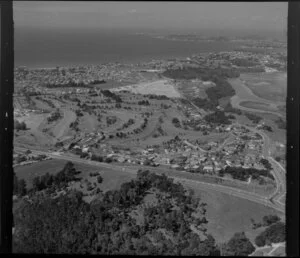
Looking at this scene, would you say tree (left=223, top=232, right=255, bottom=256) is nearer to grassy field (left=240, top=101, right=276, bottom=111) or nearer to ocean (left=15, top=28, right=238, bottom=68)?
grassy field (left=240, top=101, right=276, bottom=111)

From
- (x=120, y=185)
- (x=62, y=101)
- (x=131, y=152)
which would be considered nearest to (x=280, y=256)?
(x=120, y=185)

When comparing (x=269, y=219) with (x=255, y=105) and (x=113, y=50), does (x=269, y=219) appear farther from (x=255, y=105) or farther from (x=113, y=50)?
(x=113, y=50)

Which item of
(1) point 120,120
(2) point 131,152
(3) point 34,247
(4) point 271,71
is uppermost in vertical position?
(4) point 271,71

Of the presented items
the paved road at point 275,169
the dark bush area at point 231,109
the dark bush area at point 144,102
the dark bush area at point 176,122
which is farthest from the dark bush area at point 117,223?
the dark bush area at point 144,102

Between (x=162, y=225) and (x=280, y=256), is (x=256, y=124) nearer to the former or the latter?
(x=162, y=225)

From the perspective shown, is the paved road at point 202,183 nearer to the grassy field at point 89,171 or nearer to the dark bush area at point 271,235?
the grassy field at point 89,171

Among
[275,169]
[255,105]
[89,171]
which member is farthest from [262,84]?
[89,171]

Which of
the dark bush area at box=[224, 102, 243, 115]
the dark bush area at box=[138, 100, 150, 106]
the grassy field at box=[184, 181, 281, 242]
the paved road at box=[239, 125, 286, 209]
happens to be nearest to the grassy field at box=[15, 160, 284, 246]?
the grassy field at box=[184, 181, 281, 242]

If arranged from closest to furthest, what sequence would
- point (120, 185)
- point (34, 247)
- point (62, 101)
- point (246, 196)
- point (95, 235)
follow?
1. point (34, 247)
2. point (95, 235)
3. point (246, 196)
4. point (120, 185)
5. point (62, 101)
